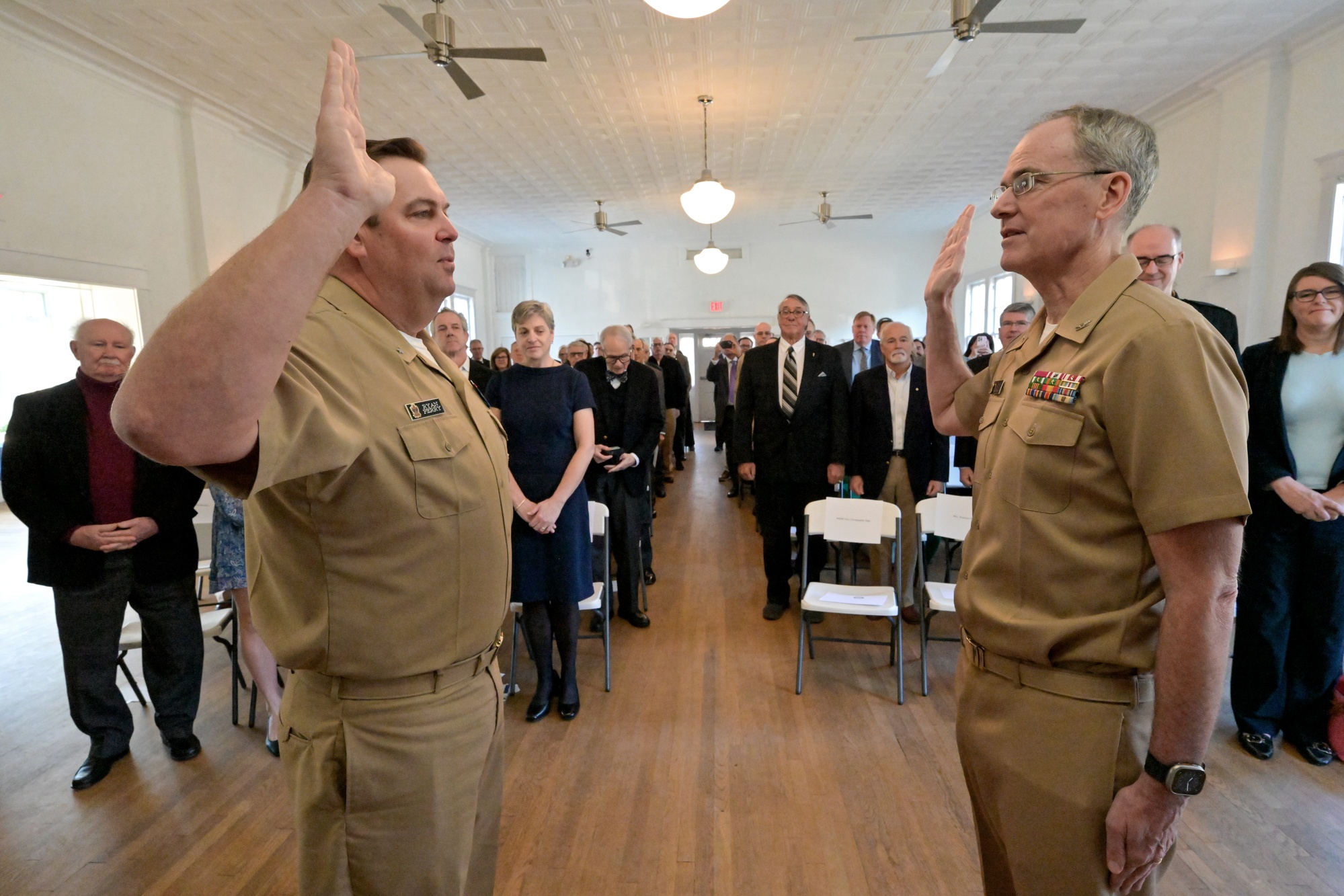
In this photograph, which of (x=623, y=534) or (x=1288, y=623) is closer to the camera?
(x=1288, y=623)

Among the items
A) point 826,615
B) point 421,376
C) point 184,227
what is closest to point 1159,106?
point 826,615

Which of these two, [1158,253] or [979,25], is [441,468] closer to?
[1158,253]

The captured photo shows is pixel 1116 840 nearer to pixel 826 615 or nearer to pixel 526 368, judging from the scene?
pixel 526 368

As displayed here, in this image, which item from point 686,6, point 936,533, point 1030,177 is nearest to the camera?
point 1030,177

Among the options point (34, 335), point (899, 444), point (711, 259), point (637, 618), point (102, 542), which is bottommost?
point (637, 618)

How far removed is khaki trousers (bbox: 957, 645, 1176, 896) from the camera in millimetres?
1090

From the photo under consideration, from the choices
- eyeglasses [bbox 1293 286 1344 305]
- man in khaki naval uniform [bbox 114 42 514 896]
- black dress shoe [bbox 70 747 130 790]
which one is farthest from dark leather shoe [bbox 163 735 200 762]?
eyeglasses [bbox 1293 286 1344 305]

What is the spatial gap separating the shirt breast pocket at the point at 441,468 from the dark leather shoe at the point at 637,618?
10.0 ft

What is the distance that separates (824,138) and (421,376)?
7.19 m

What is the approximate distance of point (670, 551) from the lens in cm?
564

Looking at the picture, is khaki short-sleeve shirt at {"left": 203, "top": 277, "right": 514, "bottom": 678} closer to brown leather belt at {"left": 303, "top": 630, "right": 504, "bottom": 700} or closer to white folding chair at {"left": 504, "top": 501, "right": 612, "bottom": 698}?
brown leather belt at {"left": 303, "top": 630, "right": 504, "bottom": 700}

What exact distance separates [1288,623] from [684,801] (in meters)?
2.57

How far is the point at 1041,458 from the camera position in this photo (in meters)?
1.13

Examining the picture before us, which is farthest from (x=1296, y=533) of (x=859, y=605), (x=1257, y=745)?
(x=859, y=605)
